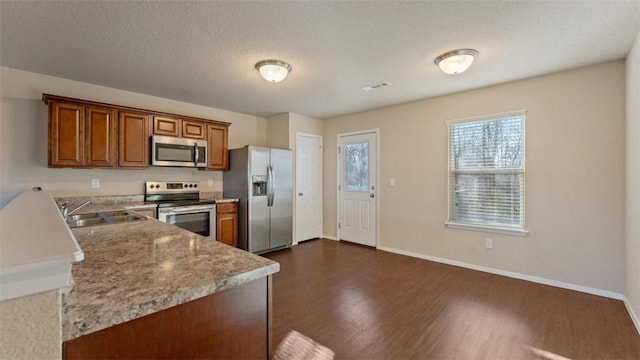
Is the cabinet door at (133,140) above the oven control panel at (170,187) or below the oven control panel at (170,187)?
above

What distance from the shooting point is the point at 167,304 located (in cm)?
83

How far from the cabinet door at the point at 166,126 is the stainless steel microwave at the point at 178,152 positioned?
0.08m

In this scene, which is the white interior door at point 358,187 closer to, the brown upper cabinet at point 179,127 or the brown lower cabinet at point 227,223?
the brown lower cabinet at point 227,223

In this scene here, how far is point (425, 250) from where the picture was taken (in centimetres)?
423

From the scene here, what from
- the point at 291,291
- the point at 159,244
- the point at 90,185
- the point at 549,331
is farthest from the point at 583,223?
the point at 90,185

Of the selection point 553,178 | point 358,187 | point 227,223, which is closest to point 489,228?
point 553,178

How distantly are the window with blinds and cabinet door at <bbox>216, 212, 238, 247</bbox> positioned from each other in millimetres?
3148

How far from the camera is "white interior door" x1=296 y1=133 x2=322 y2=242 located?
5.19 metres

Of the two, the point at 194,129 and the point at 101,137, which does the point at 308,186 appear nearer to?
the point at 194,129

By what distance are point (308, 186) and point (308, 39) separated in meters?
3.21

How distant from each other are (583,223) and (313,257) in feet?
10.6

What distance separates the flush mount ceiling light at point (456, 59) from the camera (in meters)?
2.62

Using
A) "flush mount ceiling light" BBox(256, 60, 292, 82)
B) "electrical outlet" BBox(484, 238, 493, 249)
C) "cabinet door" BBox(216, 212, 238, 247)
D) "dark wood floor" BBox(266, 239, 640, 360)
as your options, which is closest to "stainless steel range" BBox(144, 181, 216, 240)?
"cabinet door" BBox(216, 212, 238, 247)

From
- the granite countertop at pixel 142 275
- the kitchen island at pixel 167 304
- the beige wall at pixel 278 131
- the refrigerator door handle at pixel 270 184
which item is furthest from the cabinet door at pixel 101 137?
the kitchen island at pixel 167 304
